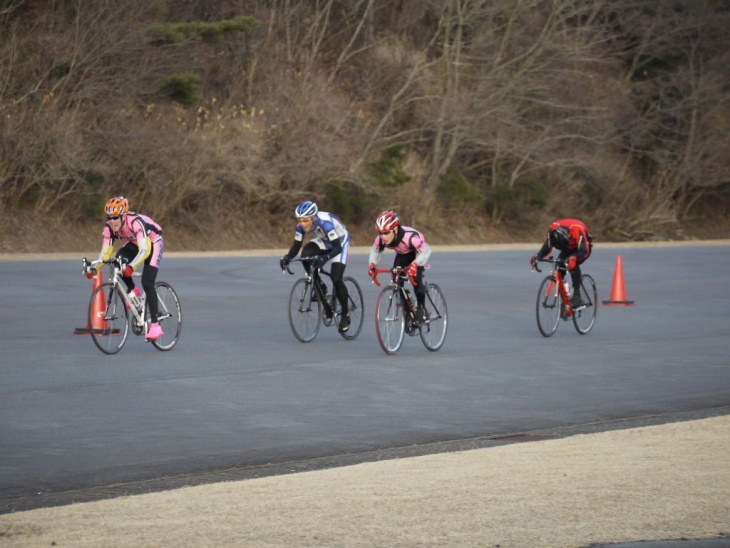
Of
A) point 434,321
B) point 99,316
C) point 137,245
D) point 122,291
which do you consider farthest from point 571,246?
point 99,316

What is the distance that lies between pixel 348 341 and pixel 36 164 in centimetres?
2439

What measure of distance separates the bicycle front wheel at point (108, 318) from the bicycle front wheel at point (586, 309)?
19.3 ft

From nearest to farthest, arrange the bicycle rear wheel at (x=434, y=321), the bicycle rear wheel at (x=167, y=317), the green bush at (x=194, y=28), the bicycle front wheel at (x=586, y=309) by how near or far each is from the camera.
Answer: the bicycle rear wheel at (x=167, y=317) → the bicycle rear wheel at (x=434, y=321) → the bicycle front wheel at (x=586, y=309) → the green bush at (x=194, y=28)

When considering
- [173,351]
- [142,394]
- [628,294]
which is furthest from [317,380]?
[628,294]

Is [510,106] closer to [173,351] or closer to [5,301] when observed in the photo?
[5,301]

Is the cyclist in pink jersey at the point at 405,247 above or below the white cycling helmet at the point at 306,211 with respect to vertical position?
below

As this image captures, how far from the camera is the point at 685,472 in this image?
816 centimetres

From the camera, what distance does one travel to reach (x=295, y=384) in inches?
510

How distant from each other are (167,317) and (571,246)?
546 cm

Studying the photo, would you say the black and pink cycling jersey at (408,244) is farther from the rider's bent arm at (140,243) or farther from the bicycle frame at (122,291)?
the bicycle frame at (122,291)

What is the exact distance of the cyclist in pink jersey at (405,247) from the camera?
15148mm

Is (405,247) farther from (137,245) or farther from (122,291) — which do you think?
(122,291)

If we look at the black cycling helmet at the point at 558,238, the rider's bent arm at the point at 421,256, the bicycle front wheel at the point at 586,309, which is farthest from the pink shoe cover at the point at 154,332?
the bicycle front wheel at the point at 586,309

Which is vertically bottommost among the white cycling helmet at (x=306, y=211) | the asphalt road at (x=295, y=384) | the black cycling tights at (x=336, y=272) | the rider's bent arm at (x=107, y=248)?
the asphalt road at (x=295, y=384)
